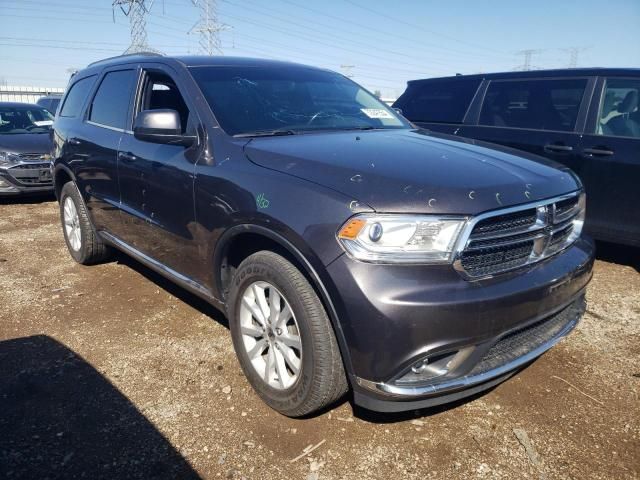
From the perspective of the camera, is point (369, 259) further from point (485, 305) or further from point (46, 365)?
point (46, 365)

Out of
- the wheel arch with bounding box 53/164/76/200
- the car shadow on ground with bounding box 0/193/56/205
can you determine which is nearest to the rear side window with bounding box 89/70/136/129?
the wheel arch with bounding box 53/164/76/200

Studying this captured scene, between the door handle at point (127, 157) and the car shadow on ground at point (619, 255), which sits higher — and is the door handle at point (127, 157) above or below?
above

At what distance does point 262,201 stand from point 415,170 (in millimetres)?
725

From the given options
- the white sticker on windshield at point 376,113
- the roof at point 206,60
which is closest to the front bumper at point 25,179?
the roof at point 206,60

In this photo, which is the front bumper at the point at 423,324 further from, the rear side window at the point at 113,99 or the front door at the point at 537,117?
the front door at the point at 537,117

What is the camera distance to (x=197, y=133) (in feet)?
9.18

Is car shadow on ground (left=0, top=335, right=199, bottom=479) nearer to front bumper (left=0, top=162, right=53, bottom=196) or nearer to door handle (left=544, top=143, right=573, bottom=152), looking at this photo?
door handle (left=544, top=143, right=573, bottom=152)

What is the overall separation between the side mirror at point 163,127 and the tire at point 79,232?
192cm

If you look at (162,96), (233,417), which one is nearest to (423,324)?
(233,417)

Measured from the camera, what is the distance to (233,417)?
2.47 metres

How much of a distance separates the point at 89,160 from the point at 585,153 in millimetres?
4477

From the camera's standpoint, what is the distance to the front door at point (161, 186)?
9.37ft

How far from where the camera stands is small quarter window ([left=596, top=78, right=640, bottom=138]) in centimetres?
443

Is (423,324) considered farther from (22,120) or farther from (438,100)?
(22,120)
